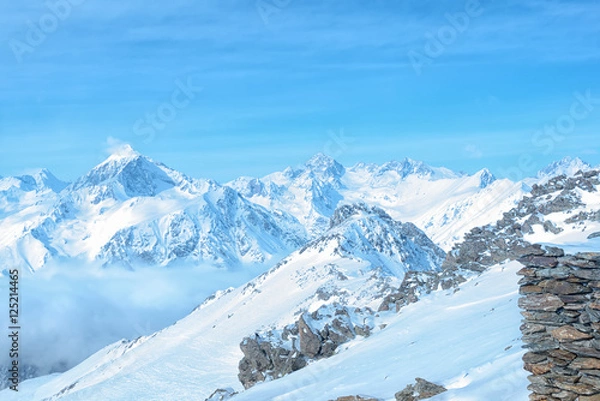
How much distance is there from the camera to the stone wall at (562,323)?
55.3 feet

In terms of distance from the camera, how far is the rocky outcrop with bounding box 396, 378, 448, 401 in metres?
24.5

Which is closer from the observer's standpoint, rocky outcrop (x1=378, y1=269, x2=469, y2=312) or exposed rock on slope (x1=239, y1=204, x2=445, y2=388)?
exposed rock on slope (x1=239, y1=204, x2=445, y2=388)

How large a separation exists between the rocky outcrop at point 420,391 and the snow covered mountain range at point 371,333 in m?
1.02

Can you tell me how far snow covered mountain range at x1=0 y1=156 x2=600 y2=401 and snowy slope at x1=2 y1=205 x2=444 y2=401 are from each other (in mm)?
402

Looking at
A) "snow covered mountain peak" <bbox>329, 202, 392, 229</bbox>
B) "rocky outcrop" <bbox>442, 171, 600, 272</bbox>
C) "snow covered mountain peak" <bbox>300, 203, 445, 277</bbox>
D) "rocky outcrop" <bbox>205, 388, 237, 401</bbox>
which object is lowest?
"rocky outcrop" <bbox>205, 388, 237, 401</bbox>

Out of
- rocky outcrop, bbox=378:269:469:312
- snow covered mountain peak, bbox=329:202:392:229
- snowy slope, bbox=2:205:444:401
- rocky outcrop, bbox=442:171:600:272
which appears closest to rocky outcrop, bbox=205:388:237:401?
snowy slope, bbox=2:205:444:401

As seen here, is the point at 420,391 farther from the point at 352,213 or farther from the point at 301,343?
the point at 352,213

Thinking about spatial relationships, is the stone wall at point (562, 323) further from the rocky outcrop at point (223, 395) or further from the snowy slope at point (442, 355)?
the rocky outcrop at point (223, 395)

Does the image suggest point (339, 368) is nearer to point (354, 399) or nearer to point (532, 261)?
point (354, 399)

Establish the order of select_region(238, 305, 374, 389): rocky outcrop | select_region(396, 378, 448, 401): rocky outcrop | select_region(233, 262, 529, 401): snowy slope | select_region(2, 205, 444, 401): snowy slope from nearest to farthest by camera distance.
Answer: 1. select_region(233, 262, 529, 401): snowy slope
2. select_region(396, 378, 448, 401): rocky outcrop
3. select_region(238, 305, 374, 389): rocky outcrop
4. select_region(2, 205, 444, 401): snowy slope

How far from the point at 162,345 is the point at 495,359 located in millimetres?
95195

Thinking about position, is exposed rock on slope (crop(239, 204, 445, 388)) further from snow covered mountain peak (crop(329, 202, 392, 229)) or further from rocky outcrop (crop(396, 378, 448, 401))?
rocky outcrop (crop(396, 378, 448, 401))

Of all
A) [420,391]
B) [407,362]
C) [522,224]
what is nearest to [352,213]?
[522,224]

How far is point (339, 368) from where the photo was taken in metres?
41.9
